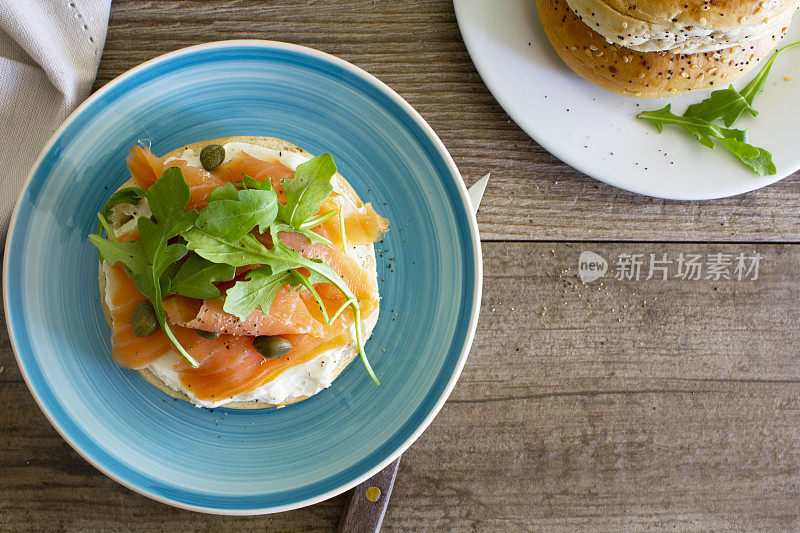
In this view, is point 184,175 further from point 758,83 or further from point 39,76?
point 758,83

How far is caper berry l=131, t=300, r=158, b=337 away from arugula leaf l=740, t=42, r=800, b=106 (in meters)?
2.10

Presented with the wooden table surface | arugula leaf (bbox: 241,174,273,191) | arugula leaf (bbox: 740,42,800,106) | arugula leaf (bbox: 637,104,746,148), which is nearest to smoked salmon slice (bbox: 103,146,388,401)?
arugula leaf (bbox: 241,174,273,191)

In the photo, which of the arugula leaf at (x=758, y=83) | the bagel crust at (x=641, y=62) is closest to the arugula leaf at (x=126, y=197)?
the bagel crust at (x=641, y=62)

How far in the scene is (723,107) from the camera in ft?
6.24

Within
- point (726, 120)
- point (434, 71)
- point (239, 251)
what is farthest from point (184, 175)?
point (726, 120)

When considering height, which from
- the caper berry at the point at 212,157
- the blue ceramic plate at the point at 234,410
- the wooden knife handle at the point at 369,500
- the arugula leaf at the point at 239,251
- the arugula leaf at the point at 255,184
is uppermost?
the arugula leaf at the point at 255,184

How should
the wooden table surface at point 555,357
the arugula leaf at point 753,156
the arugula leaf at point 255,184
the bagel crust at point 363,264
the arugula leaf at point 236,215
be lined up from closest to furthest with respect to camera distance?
the arugula leaf at point 236,215 < the arugula leaf at point 255,184 < the bagel crust at point 363,264 < the arugula leaf at point 753,156 < the wooden table surface at point 555,357

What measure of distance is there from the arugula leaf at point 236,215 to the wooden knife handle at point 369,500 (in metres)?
0.99

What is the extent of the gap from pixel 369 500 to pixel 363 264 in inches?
32.3

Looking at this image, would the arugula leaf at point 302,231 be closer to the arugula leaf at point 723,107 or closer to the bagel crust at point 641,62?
the bagel crust at point 641,62

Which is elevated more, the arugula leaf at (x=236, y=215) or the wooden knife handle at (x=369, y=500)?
the arugula leaf at (x=236, y=215)

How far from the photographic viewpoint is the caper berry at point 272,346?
4.96ft

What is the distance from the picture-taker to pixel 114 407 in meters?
1.79

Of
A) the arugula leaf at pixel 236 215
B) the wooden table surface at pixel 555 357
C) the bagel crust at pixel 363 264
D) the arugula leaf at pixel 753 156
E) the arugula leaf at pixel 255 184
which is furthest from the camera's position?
the wooden table surface at pixel 555 357
